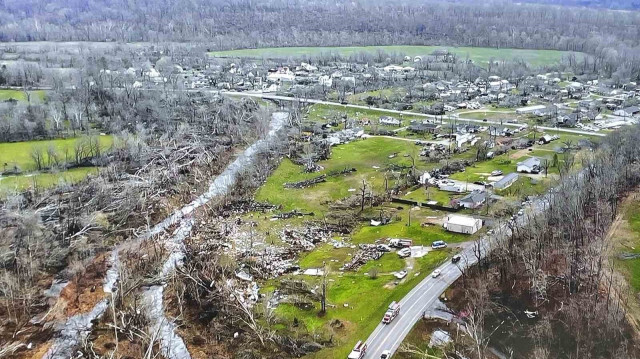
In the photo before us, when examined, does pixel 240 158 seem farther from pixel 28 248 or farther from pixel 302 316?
pixel 302 316

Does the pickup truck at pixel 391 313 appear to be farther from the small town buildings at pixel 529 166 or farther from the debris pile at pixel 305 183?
the small town buildings at pixel 529 166

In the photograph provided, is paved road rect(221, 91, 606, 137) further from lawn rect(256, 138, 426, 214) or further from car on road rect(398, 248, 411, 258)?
car on road rect(398, 248, 411, 258)

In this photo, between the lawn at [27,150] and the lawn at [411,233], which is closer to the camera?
the lawn at [411,233]

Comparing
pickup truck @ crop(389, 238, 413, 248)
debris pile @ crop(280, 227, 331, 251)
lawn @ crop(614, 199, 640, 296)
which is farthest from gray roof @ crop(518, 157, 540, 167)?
debris pile @ crop(280, 227, 331, 251)

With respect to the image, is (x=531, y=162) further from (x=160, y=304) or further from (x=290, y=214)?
(x=160, y=304)

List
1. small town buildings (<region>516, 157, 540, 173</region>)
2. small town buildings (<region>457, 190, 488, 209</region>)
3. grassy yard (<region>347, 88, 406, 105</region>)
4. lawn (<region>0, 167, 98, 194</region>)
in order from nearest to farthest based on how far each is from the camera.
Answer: small town buildings (<region>457, 190, 488, 209</region>)
lawn (<region>0, 167, 98, 194</region>)
small town buildings (<region>516, 157, 540, 173</region>)
grassy yard (<region>347, 88, 406, 105</region>)

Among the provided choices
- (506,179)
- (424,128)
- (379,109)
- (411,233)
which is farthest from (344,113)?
(411,233)

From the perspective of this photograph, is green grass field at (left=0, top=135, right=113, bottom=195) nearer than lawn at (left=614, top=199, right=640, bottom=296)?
No

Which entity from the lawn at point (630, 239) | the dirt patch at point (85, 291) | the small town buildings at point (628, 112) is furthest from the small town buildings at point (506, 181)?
the small town buildings at point (628, 112)
